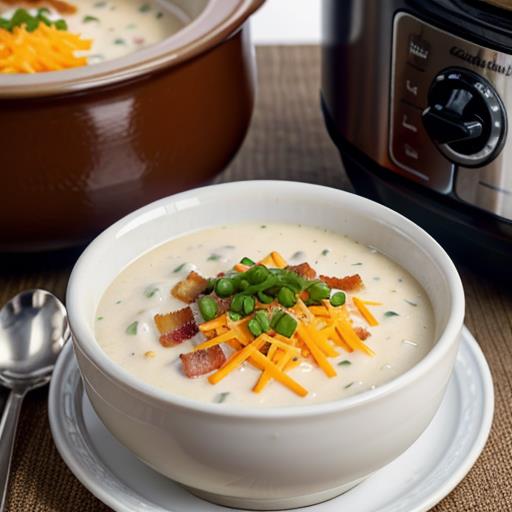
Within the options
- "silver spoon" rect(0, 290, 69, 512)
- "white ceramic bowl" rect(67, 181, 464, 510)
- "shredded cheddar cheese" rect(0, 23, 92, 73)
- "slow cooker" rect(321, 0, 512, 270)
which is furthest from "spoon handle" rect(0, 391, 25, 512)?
"slow cooker" rect(321, 0, 512, 270)

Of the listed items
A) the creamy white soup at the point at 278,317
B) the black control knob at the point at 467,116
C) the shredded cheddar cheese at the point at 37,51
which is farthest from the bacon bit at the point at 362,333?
→ the shredded cheddar cheese at the point at 37,51

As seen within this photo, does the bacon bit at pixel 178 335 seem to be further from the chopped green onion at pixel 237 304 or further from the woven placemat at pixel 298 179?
the woven placemat at pixel 298 179

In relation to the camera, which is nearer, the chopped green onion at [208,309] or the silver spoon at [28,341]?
the chopped green onion at [208,309]

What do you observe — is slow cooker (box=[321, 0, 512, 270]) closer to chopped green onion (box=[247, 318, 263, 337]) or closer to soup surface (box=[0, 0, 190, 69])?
soup surface (box=[0, 0, 190, 69])

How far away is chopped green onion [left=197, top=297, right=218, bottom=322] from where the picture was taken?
111cm

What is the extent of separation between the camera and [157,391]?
38.9 inches

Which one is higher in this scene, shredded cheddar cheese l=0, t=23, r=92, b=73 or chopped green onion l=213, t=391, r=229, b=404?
shredded cheddar cheese l=0, t=23, r=92, b=73

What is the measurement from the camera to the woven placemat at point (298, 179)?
46.0 inches

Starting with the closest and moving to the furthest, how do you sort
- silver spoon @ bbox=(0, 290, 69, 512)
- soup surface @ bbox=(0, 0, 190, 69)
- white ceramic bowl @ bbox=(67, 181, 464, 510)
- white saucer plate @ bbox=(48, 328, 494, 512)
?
1. white ceramic bowl @ bbox=(67, 181, 464, 510)
2. white saucer plate @ bbox=(48, 328, 494, 512)
3. silver spoon @ bbox=(0, 290, 69, 512)
4. soup surface @ bbox=(0, 0, 190, 69)

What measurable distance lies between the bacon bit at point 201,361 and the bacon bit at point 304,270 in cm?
16

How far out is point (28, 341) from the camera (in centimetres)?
137

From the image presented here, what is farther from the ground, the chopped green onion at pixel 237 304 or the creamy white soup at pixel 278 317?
the chopped green onion at pixel 237 304

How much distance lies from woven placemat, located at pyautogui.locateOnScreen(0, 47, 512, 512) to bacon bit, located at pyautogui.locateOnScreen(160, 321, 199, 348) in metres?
0.20

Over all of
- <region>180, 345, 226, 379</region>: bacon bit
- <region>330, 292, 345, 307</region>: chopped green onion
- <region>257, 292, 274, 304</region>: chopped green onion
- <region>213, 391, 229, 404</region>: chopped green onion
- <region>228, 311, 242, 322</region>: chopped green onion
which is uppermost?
<region>257, 292, 274, 304</region>: chopped green onion
